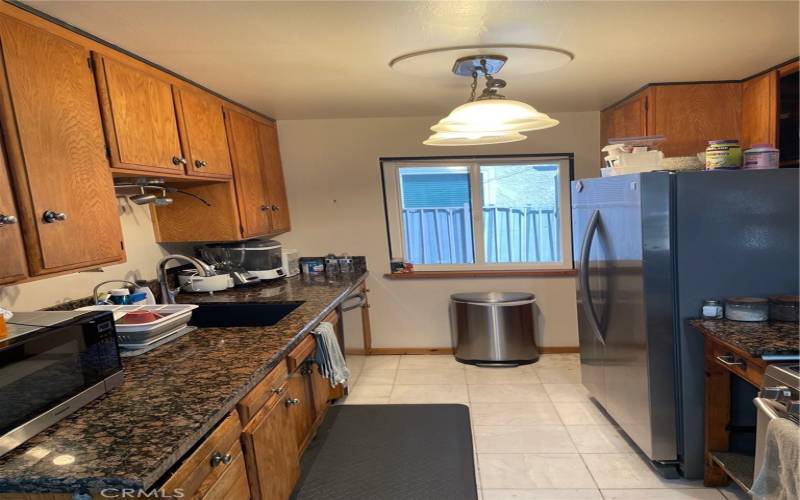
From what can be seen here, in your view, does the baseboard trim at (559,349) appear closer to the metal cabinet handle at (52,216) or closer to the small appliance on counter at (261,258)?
the small appliance on counter at (261,258)

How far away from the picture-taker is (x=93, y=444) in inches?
36.0

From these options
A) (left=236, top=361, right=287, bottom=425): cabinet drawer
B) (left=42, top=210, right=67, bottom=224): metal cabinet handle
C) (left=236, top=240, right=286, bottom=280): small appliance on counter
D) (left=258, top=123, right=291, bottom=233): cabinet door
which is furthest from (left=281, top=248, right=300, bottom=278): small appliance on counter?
(left=42, top=210, right=67, bottom=224): metal cabinet handle

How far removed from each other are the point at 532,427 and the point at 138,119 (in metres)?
2.56

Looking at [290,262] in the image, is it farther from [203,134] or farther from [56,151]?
[56,151]

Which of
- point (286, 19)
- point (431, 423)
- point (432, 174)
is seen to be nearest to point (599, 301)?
point (431, 423)

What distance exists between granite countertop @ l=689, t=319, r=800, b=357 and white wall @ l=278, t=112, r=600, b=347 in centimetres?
166

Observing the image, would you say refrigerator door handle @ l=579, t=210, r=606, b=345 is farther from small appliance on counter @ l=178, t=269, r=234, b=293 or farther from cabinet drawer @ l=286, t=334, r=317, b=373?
small appliance on counter @ l=178, t=269, r=234, b=293

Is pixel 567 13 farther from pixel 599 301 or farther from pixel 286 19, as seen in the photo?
pixel 599 301

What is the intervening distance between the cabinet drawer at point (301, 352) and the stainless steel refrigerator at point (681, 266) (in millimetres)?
1554

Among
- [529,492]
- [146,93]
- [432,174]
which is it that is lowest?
[529,492]

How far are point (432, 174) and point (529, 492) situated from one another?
236 centimetres

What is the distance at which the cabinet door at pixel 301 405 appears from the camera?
1.72 metres

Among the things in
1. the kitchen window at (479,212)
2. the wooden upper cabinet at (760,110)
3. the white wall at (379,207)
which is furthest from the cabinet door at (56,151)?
the wooden upper cabinet at (760,110)

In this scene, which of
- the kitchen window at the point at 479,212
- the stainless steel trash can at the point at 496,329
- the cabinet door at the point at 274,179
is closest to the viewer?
the cabinet door at the point at 274,179
